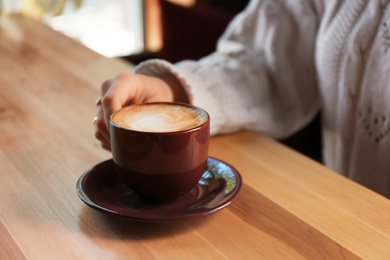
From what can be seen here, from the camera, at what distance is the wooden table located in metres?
0.44

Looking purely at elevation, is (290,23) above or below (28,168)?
above

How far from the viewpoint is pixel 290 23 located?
0.89 m

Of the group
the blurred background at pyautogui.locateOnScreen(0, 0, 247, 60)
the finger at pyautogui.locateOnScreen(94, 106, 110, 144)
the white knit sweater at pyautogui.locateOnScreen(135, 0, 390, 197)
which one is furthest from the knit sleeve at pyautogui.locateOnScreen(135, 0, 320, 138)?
the blurred background at pyautogui.locateOnScreen(0, 0, 247, 60)

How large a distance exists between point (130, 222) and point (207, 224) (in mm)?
77

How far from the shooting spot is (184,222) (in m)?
0.49

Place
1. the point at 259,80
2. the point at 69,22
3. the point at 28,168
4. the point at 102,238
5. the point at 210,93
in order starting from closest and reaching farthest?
1. the point at 102,238
2. the point at 28,168
3. the point at 210,93
4. the point at 259,80
5. the point at 69,22

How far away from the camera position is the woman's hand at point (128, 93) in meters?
0.59

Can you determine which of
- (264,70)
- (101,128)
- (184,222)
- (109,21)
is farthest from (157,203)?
(109,21)

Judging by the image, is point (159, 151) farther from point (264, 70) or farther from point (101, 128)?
point (264, 70)

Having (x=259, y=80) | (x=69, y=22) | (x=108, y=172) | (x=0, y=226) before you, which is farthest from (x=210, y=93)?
(x=69, y=22)

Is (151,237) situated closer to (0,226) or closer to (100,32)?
(0,226)

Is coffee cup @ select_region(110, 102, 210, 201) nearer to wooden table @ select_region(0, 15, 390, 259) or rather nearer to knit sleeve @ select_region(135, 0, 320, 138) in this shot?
wooden table @ select_region(0, 15, 390, 259)

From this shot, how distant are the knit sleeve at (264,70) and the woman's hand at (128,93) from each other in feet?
0.08

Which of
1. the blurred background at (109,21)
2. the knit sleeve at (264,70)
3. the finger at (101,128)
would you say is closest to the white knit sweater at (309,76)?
the knit sleeve at (264,70)
